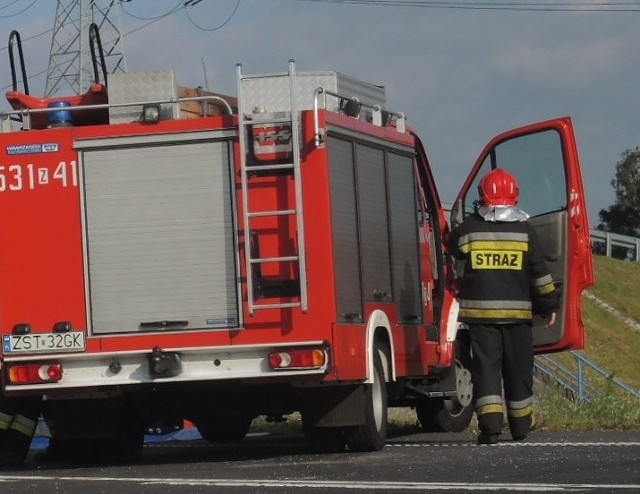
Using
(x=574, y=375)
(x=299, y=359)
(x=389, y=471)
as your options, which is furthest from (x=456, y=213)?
(x=574, y=375)

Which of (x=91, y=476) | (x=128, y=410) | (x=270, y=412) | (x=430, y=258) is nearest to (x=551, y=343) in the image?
(x=430, y=258)

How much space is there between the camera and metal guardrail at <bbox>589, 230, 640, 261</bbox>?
52312mm

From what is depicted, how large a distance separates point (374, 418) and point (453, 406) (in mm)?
3092

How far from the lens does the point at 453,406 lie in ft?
48.6

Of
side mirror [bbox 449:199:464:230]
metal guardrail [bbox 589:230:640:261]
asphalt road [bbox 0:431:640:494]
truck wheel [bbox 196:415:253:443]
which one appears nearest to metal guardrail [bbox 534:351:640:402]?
side mirror [bbox 449:199:464:230]

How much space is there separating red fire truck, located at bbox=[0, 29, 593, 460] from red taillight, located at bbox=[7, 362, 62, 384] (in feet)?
0.04

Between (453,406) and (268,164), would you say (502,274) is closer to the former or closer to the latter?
(268,164)

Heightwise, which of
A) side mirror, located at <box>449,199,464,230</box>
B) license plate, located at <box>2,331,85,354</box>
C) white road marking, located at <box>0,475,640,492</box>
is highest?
side mirror, located at <box>449,199,464,230</box>

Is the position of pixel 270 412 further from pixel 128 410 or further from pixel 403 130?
pixel 403 130

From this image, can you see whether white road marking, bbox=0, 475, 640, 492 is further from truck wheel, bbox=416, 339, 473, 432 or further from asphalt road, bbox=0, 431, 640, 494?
truck wheel, bbox=416, 339, 473, 432

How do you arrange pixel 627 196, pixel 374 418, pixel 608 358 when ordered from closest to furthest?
pixel 374 418 < pixel 608 358 < pixel 627 196

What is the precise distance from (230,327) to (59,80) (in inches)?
1051

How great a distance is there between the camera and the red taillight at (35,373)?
1152cm

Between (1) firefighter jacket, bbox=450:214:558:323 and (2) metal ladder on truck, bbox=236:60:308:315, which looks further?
(1) firefighter jacket, bbox=450:214:558:323
